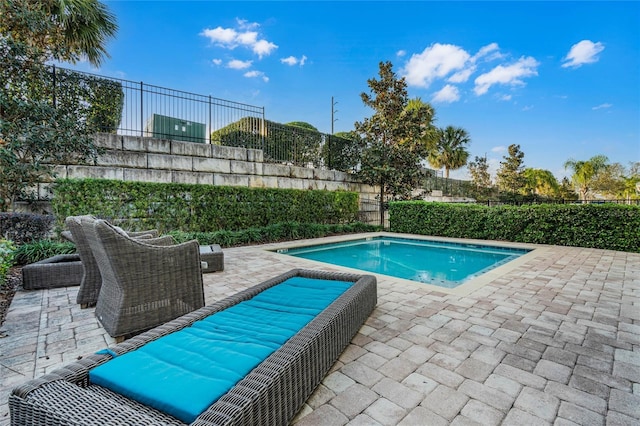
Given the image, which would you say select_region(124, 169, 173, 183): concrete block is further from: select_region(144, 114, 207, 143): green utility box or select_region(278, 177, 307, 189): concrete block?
select_region(278, 177, 307, 189): concrete block

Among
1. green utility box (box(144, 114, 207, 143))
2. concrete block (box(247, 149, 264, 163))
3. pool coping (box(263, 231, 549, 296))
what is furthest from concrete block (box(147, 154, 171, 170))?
pool coping (box(263, 231, 549, 296))

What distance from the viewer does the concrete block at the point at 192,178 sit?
7.70m

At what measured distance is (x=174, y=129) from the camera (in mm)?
8047

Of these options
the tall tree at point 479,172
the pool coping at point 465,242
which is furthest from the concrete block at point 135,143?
the tall tree at point 479,172

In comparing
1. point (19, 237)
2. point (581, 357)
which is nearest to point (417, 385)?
point (581, 357)

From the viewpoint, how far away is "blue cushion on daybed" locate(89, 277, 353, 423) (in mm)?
1171

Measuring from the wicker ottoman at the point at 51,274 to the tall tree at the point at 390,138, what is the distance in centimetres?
966

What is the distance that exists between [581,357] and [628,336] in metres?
0.79

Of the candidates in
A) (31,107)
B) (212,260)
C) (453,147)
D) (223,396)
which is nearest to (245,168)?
(31,107)

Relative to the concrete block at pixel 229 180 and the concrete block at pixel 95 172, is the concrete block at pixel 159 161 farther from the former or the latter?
the concrete block at pixel 229 180

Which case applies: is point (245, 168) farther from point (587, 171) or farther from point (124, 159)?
point (587, 171)

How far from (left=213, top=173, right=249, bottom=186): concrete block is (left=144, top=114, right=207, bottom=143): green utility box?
3.86 ft

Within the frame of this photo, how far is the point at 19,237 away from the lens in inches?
199

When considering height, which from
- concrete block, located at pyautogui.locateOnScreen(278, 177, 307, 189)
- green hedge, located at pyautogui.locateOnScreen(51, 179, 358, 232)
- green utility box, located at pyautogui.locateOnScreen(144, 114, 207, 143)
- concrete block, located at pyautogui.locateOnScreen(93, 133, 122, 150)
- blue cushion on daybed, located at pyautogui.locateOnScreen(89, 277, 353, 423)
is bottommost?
blue cushion on daybed, located at pyautogui.locateOnScreen(89, 277, 353, 423)
